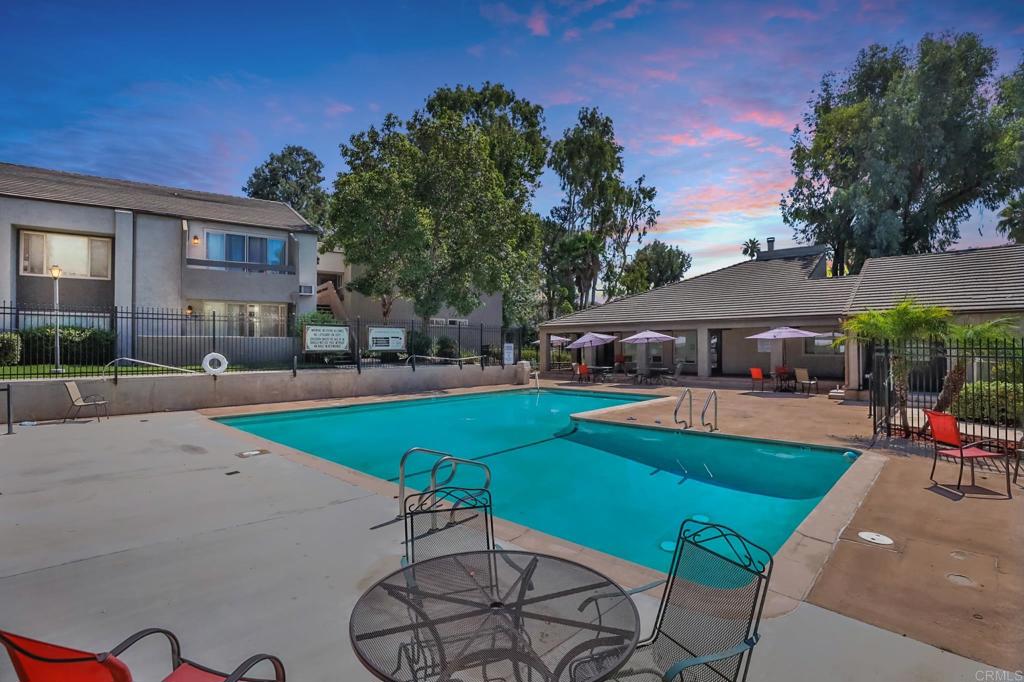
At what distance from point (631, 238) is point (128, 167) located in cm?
3536

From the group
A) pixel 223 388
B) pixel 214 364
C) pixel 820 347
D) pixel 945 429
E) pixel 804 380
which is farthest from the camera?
pixel 820 347

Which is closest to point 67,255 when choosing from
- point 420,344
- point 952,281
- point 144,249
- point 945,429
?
point 144,249

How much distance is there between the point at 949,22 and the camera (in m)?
28.0

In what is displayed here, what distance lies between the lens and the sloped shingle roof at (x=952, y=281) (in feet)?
56.7

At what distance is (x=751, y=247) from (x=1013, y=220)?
1157 inches

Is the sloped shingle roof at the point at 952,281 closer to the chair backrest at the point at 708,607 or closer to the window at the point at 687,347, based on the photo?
the window at the point at 687,347

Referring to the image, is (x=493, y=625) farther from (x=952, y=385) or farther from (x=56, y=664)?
(x=952, y=385)

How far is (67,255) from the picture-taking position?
20.3 metres

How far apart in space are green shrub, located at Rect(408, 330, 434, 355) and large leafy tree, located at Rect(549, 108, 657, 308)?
1765 cm

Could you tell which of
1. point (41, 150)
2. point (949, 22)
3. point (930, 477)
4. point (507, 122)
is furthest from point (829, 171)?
point (41, 150)

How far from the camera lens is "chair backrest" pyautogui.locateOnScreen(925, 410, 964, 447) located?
6871 mm

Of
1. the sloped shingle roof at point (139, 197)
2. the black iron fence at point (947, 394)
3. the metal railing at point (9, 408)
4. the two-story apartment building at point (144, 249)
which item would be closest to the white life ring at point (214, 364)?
the metal railing at point (9, 408)

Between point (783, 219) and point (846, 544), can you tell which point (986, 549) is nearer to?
point (846, 544)

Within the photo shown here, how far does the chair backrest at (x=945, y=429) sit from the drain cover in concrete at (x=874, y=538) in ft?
9.86
